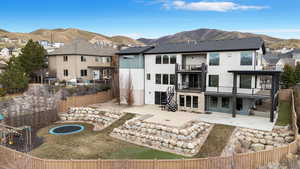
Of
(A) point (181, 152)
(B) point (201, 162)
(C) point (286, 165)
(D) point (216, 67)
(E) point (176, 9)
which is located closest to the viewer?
(B) point (201, 162)

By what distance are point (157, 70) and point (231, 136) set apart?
42.9 ft

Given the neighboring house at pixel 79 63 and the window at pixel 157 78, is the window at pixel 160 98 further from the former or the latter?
the neighboring house at pixel 79 63

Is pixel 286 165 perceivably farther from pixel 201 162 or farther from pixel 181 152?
pixel 181 152

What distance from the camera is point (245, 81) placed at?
19547mm

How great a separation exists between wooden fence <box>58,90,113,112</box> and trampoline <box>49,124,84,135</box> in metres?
4.18

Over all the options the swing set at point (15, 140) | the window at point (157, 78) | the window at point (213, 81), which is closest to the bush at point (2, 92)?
the swing set at point (15, 140)

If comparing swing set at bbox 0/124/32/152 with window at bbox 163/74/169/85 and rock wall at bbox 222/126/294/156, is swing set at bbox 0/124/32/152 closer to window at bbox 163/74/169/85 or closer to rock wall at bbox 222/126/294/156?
rock wall at bbox 222/126/294/156

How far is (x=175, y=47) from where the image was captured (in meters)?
25.0

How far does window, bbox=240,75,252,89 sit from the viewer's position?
760 inches

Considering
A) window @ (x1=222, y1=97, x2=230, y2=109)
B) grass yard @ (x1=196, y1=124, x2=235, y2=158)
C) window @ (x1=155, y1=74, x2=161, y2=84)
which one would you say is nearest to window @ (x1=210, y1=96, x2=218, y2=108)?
window @ (x1=222, y1=97, x2=230, y2=109)

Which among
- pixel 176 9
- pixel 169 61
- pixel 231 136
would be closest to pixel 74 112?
pixel 169 61

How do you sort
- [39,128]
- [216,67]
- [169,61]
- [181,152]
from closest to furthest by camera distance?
1. [181,152]
2. [39,128]
3. [216,67]
4. [169,61]

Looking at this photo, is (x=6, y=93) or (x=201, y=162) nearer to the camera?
(x=201, y=162)

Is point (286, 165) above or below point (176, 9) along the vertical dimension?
below
